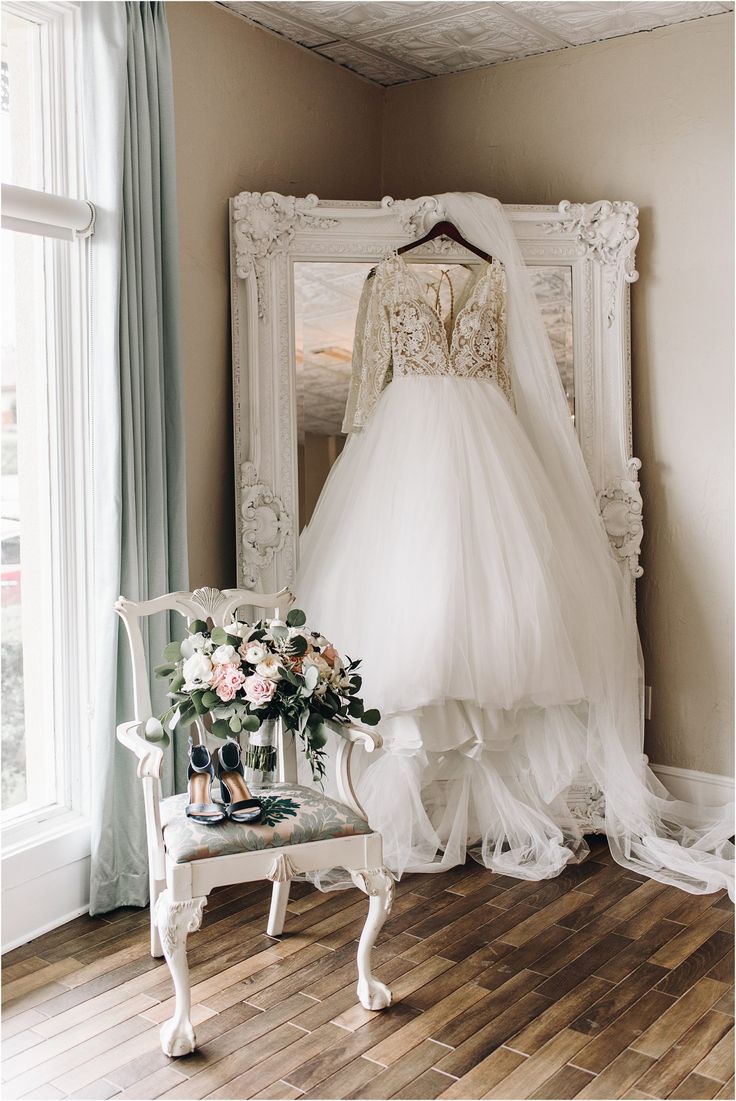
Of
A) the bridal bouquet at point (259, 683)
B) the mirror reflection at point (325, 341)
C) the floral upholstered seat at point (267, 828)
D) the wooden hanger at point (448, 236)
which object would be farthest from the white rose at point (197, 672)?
the wooden hanger at point (448, 236)

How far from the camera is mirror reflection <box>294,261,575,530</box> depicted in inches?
141

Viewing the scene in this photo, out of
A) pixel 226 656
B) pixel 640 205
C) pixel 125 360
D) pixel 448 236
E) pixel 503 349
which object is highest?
pixel 640 205

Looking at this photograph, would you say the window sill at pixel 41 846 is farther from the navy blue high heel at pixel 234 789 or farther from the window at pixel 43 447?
the navy blue high heel at pixel 234 789

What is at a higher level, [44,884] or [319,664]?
[319,664]

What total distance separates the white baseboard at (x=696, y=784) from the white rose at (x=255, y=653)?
2037 mm

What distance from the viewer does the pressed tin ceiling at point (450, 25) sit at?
3514 mm

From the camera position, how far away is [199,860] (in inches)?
90.4

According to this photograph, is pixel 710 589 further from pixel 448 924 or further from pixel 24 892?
pixel 24 892

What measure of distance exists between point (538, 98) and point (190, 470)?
6.61 ft

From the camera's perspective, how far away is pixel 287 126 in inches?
153

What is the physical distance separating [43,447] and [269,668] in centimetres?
108

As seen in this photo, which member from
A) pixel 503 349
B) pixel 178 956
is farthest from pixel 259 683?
pixel 503 349

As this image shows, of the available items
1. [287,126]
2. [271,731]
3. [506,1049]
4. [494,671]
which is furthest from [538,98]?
[506,1049]

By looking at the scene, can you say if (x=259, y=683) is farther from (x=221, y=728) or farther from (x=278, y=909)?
(x=278, y=909)
